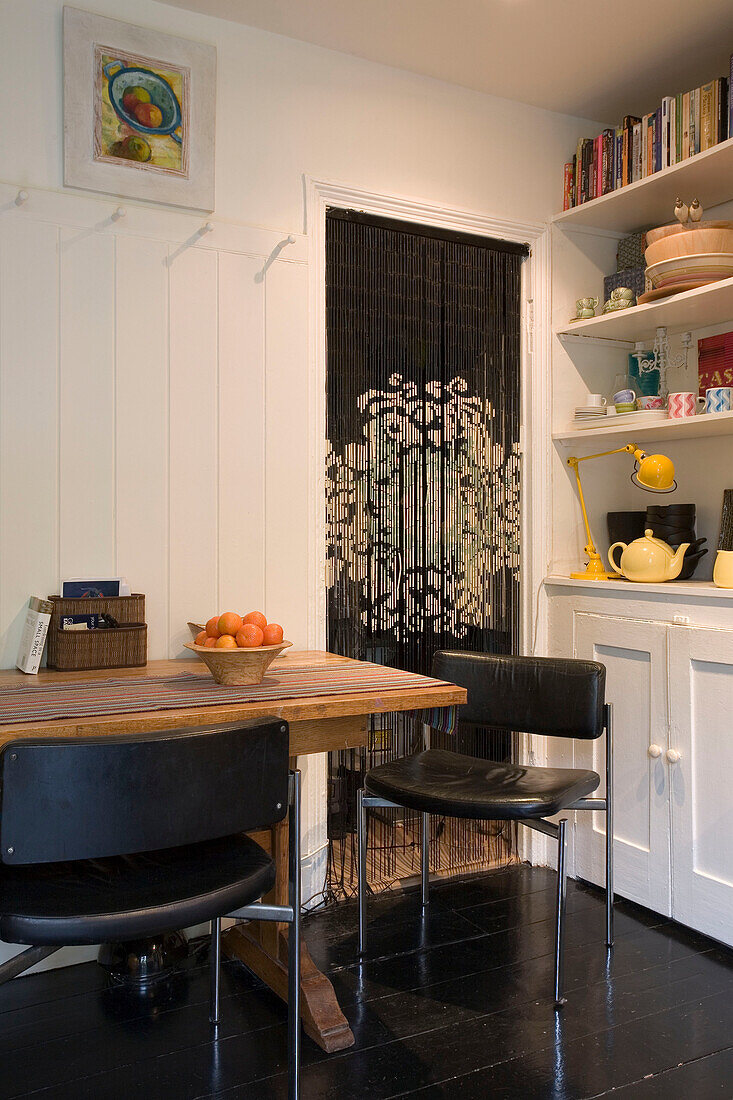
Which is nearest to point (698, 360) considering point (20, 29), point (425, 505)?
point (425, 505)

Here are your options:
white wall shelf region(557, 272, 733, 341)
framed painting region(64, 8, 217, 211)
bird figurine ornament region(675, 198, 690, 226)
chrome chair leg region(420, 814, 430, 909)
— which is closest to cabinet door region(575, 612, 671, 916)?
chrome chair leg region(420, 814, 430, 909)

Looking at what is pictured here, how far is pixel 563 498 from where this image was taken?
122 inches

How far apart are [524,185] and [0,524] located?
2.13 meters

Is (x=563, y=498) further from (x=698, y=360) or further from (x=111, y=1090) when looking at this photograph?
(x=111, y=1090)

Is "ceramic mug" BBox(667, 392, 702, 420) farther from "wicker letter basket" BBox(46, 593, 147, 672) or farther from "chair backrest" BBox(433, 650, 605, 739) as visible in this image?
"wicker letter basket" BBox(46, 593, 147, 672)

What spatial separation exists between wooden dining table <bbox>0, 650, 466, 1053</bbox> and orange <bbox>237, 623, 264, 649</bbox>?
0.19 metres

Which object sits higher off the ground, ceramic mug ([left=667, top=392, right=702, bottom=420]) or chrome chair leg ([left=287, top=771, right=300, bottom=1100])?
ceramic mug ([left=667, top=392, right=702, bottom=420])

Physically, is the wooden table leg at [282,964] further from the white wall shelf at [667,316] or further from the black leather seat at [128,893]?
the white wall shelf at [667,316]

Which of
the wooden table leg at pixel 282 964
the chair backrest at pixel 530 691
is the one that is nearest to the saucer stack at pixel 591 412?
the chair backrest at pixel 530 691

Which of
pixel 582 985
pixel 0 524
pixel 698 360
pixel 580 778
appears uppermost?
pixel 698 360

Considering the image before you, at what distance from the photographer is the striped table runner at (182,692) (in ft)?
5.55

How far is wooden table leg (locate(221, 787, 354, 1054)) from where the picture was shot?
1875 millimetres

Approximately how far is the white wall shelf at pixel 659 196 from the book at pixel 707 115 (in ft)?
0.21

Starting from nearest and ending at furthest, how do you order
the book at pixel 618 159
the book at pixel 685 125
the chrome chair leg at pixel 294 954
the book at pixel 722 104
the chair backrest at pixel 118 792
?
the chair backrest at pixel 118 792 < the chrome chair leg at pixel 294 954 < the book at pixel 722 104 < the book at pixel 685 125 < the book at pixel 618 159
